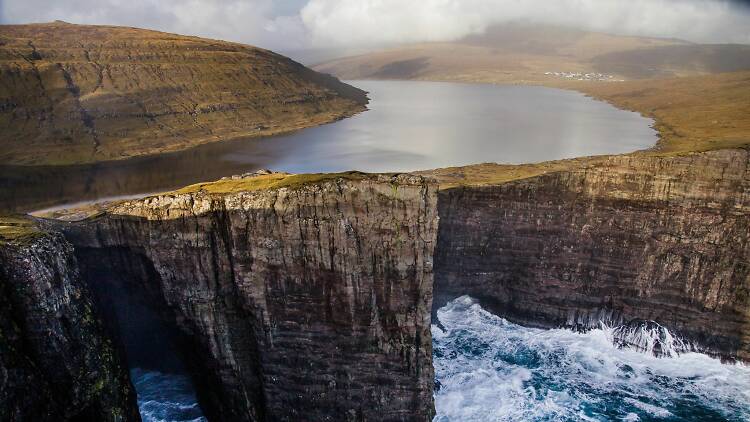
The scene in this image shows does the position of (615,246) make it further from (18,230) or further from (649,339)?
(18,230)

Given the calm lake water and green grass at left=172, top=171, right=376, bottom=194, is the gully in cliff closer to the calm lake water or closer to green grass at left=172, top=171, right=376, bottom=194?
green grass at left=172, top=171, right=376, bottom=194

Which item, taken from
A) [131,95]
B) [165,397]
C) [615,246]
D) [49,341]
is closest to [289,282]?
[49,341]

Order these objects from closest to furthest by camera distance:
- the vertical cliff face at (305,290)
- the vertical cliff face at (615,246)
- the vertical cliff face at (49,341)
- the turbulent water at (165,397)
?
the vertical cliff face at (49,341) → the vertical cliff face at (305,290) → the turbulent water at (165,397) → the vertical cliff face at (615,246)

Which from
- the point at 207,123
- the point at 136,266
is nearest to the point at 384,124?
the point at 207,123

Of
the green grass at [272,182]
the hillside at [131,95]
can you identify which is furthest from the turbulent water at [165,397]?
the hillside at [131,95]

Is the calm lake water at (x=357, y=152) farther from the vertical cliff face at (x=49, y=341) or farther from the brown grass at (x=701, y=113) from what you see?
the vertical cliff face at (x=49, y=341)

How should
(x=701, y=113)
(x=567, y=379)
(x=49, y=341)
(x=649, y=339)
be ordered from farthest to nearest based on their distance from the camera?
(x=701, y=113)
(x=649, y=339)
(x=567, y=379)
(x=49, y=341)
